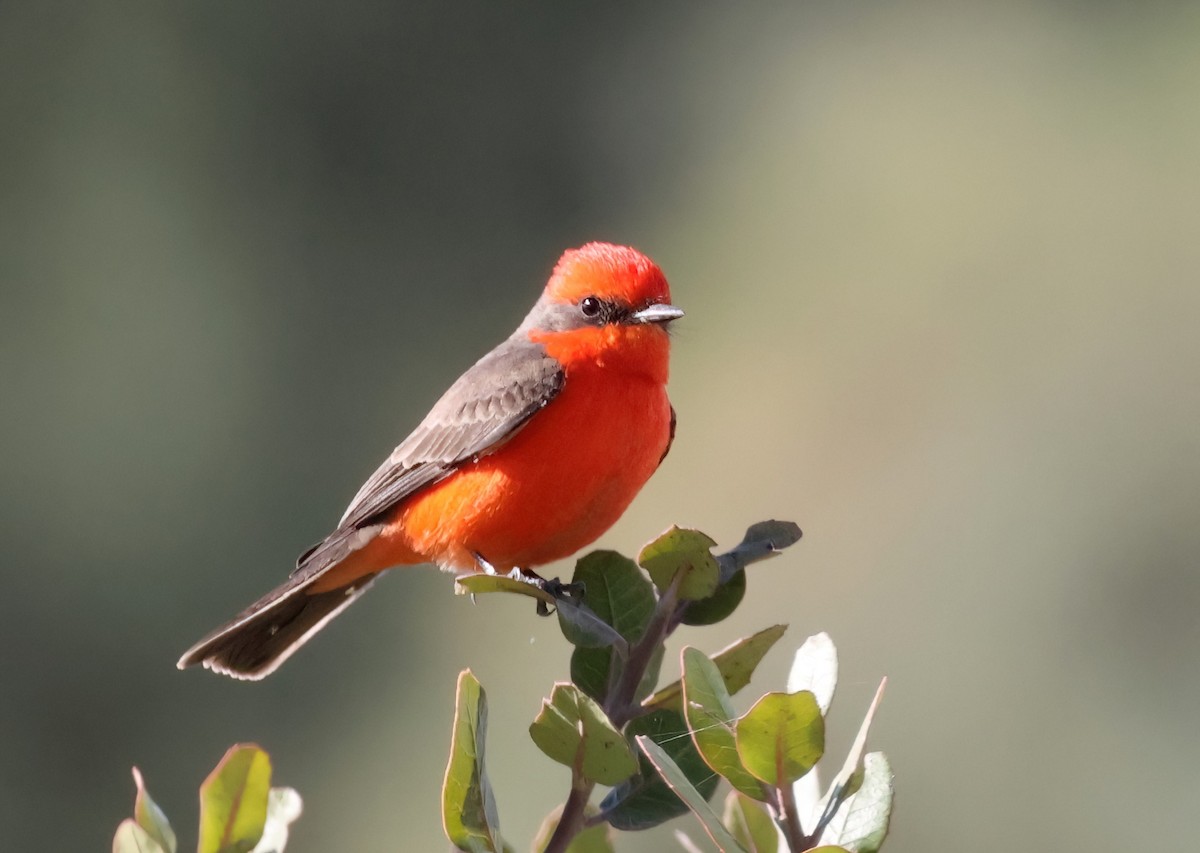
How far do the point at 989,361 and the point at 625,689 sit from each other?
8287 mm

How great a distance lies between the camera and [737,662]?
1.94 metres

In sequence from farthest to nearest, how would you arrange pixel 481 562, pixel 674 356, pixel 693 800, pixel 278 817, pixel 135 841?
pixel 674 356, pixel 481 562, pixel 278 817, pixel 135 841, pixel 693 800

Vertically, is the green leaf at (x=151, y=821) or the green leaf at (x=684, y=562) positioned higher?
the green leaf at (x=684, y=562)

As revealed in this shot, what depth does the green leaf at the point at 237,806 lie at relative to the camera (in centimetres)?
171

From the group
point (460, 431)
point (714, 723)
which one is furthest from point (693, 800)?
point (460, 431)

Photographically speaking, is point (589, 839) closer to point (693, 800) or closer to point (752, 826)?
point (752, 826)

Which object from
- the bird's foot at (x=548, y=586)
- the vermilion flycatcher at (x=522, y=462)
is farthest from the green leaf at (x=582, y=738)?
the vermilion flycatcher at (x=522, y=462)

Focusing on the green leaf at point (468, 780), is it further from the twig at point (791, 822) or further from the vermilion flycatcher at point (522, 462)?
the vermilion flycatcher at point (522, 462)

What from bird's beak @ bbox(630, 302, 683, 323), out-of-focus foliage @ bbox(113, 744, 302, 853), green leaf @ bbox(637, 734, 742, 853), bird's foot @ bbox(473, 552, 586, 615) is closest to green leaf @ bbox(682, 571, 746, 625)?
bird's foot @ bbox(473, 552, 586, 615)

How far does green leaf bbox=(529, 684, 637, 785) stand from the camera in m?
1.68

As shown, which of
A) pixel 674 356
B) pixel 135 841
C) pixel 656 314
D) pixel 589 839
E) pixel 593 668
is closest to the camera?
pixel 135 841

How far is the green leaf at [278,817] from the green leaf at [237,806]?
107 mm

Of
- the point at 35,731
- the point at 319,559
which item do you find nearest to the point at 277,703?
the point at 35,731

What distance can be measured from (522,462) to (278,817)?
60.1 inches
